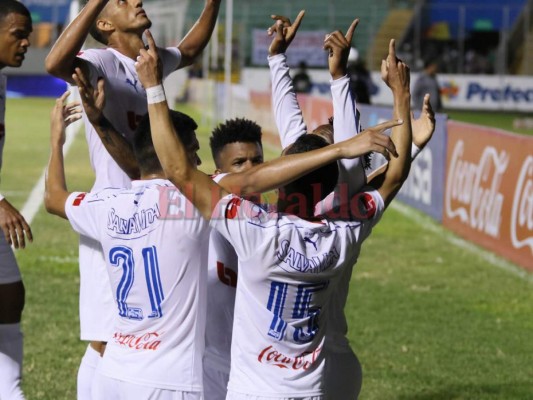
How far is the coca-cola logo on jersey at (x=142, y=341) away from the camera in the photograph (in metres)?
4.65

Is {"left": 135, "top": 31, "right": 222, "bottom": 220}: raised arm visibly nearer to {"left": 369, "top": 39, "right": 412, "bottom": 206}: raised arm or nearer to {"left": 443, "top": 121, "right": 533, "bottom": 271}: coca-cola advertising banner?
{"left": 369, "top": 39, "right": 412, "bottom": 206}: raised arm

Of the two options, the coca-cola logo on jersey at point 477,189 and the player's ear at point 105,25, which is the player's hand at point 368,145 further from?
the coca-cola logo on jersey at point 477,189

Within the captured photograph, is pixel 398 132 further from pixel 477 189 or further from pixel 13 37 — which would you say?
pixel 477 189

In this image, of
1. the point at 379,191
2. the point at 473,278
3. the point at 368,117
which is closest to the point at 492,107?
the point at 368,117

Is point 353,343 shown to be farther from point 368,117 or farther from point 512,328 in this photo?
point 368,117

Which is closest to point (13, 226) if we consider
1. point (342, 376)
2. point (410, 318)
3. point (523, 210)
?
point (342, 376)

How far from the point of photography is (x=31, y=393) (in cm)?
747

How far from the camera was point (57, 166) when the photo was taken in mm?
5305

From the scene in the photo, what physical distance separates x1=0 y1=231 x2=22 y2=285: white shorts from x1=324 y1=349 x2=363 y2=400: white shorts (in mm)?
2027

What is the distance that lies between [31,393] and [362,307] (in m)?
3.77

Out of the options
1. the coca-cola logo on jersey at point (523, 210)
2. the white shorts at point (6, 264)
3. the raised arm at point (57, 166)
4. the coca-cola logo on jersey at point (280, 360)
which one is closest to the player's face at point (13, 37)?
the raised arm at point (57, 166)

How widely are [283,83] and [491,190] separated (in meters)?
8.65

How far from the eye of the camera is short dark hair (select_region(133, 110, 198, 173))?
472 centimetres

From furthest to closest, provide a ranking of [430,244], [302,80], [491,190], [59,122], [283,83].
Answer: [302,80], [430,244], [491,190], [283,83], [59,122]
